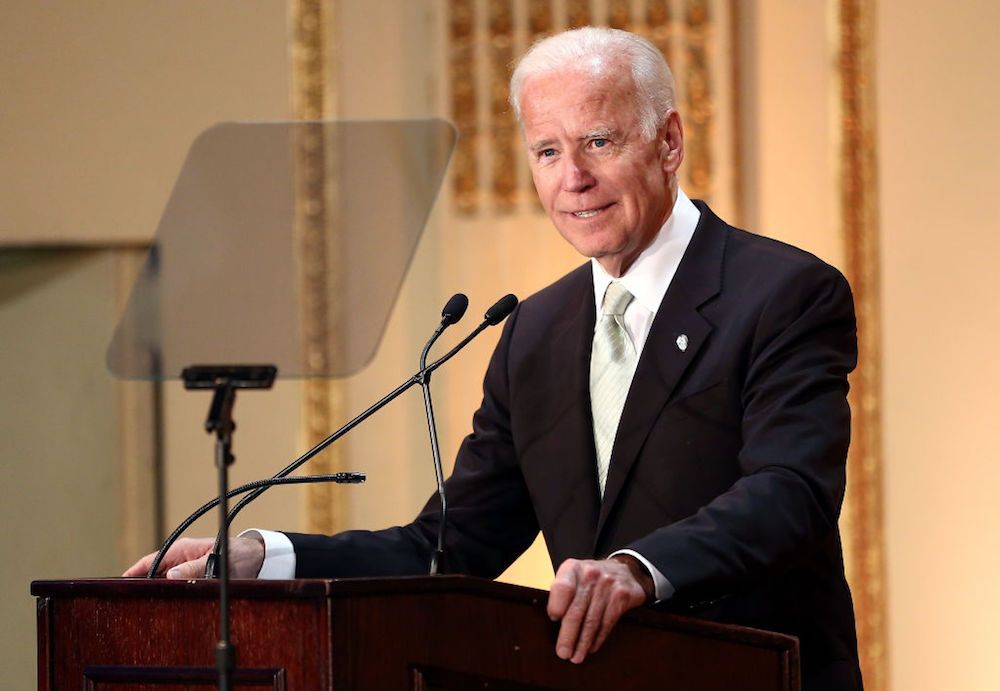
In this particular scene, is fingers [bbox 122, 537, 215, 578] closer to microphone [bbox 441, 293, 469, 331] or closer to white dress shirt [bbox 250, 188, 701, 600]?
white dress shirt [bbox 250, 188, 701, 600]

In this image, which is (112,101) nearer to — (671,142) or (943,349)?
(943,349)

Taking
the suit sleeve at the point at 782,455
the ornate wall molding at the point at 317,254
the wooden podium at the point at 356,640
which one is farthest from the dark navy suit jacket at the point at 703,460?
the ornate wall molding at the point at 317,254

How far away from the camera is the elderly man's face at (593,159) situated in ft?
7.13

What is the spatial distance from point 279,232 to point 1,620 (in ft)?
5.17

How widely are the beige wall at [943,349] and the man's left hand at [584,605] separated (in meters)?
3.27

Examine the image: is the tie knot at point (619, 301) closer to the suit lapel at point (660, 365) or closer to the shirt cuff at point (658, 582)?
the suit lapel at point (660, 365)

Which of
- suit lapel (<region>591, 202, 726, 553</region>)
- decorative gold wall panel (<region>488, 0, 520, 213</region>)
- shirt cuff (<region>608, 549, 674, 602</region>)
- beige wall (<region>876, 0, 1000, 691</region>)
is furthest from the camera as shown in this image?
decorative gold wall panel (<region>488, 0, 520, 213</region>)

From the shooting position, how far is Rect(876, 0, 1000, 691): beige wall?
181 inches

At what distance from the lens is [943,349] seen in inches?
182

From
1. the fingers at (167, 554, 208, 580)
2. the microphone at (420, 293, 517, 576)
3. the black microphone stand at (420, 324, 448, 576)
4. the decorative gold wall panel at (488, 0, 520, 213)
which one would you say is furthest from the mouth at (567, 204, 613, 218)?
the decorative gold wall panel at (488, 0, 520, 213)

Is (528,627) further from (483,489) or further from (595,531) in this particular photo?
(483,489)

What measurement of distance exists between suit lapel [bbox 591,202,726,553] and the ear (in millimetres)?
201

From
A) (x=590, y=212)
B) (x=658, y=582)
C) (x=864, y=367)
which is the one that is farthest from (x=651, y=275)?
(x=864, y=367)

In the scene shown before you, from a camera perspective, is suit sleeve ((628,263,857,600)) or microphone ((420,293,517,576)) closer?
suit sleeve ((628,263,857,600))
